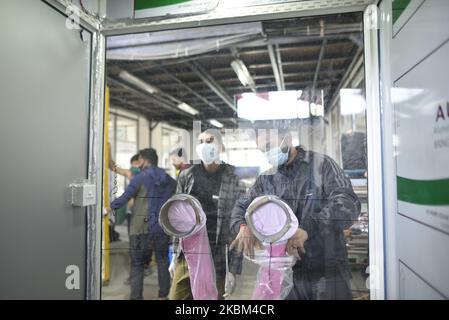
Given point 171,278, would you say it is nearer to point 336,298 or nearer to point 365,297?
point 336,298

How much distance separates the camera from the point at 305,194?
1.57m

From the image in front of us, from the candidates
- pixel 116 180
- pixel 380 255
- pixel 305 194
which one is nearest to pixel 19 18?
pixel 116 180

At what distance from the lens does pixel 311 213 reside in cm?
156

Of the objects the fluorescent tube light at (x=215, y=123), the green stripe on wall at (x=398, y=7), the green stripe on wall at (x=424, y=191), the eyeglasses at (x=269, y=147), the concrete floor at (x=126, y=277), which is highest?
the green stripe on wall at (x=398, y=7)

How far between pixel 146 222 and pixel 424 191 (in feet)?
4.64

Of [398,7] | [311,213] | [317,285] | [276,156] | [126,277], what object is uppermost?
[398,7]

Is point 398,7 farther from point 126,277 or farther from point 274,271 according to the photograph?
point 126,277

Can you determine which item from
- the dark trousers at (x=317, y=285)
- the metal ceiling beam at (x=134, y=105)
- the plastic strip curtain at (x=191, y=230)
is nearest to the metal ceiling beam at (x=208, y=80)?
the plastic strip curtain at (x=191, y=230)

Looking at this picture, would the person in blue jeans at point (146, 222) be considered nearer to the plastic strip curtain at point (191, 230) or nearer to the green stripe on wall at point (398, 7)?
the plastic strip curtain at point (191, 230)

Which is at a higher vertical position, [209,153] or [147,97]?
[147,97]

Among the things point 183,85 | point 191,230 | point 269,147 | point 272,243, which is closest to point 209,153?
point 269,147

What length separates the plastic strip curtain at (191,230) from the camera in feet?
5.54

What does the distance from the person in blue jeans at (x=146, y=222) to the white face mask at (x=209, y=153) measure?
0.25 m
